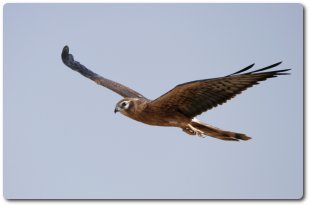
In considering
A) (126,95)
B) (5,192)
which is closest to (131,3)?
(126,95)

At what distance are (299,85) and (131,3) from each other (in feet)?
5.01

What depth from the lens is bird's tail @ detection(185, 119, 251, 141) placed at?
18.9 feet

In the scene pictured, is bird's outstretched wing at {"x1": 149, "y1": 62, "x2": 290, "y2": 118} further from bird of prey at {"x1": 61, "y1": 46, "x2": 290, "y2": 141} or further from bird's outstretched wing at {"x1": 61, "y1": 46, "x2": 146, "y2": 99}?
bird's outstretched wing at {"x1": 61, "y1": 46, "x2": 146, "y2": 99}

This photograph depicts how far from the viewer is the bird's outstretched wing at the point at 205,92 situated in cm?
520

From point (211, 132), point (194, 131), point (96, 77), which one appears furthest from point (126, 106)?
point (96, 77)

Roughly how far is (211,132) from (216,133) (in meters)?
0.04

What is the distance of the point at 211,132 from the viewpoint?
19.0ft

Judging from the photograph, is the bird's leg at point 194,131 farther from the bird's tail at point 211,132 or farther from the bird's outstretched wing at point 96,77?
the bird's outstretched wing at point 96,77

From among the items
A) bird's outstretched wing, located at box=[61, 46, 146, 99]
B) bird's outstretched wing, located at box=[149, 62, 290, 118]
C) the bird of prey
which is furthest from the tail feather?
bird's outstretched wing, located at box=[61, 46, 146, 99]

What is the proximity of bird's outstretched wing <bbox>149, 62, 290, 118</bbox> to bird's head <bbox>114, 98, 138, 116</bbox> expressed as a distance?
25cm

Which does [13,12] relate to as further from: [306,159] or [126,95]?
[306,159]

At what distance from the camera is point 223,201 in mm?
5230

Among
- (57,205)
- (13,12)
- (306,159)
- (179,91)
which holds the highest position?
(13,12)

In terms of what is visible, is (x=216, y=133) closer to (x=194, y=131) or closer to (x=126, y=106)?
(x=194, y=131)
